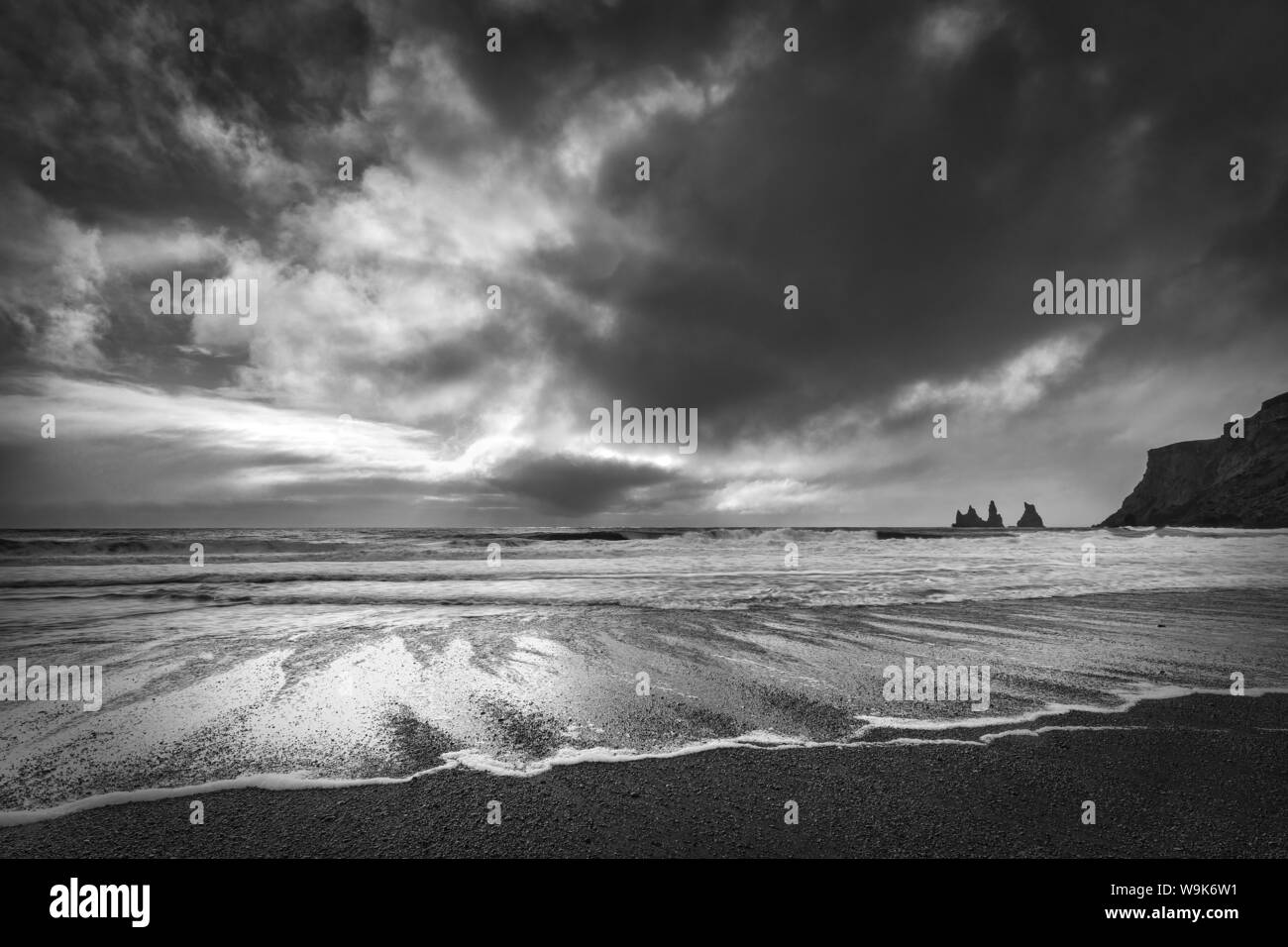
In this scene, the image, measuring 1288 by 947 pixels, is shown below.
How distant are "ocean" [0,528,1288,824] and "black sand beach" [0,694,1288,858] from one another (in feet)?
1.04

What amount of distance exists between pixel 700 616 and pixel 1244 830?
7.05m

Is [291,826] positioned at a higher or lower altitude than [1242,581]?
higher

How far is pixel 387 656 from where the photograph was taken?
259 inches

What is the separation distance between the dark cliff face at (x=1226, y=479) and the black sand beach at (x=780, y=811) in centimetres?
9462

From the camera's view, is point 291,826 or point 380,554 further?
point 380,554

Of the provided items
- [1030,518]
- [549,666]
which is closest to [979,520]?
[1030,518]

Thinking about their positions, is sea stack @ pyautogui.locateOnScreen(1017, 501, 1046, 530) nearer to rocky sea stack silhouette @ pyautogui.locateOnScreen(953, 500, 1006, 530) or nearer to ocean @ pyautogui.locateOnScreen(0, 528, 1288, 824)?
rocky sea stack silhouette @ pyautogui.locateOnScreen(953, 500, 1006, 530)

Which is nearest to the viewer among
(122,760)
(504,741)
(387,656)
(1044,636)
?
(122,760)

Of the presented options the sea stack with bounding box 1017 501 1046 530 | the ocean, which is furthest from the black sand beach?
the sea stack with bounding box 1017 501 1046 530

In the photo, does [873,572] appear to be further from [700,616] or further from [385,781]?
[385,781]

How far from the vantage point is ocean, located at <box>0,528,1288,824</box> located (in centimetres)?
380

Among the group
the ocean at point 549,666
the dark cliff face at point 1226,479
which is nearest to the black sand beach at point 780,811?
the ocean at point 549,666
